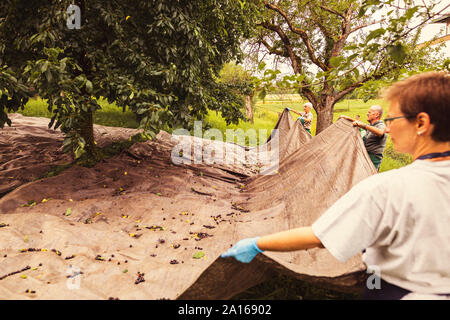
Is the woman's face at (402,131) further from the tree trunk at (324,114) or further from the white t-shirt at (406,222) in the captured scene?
the tree trunk at (324,114)

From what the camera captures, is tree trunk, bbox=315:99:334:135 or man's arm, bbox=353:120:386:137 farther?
tree trunk, bbox=315:99:334:135

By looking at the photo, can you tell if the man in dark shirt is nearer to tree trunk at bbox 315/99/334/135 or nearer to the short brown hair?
the short brown hair

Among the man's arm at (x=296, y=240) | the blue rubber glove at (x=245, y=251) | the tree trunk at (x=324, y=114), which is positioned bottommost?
the blue rubber glove at (x=245, y=251)

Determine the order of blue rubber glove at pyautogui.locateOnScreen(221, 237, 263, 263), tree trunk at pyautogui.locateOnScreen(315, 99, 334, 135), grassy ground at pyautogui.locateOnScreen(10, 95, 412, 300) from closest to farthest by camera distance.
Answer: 1. blue rubber glove at pyautogui.locateOnScreen(221, 237, 263, 263)
2. grassy ground at pyautogui.locateOnScreen(10, 95, 412, 300)
3. tree trunk at pyautogui.locateOnScreen(315, 99, 334, 135)

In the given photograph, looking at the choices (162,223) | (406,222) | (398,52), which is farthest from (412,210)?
(162,223)

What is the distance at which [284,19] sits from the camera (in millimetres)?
9711

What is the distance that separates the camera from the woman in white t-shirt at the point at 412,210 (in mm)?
939

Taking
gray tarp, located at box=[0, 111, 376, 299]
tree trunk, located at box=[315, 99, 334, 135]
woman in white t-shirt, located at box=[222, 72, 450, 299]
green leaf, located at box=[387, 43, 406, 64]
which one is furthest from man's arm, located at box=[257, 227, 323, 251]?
tree trunk, located at box=[315, 99, 334, 135]

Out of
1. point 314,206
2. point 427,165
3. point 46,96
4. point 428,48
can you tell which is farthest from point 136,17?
point 428,48

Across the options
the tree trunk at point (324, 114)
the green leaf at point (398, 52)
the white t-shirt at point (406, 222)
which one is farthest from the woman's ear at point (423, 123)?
the tree trunk at point (324, 114)

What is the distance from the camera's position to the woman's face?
3.41 feet

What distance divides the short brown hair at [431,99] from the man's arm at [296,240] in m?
0.61

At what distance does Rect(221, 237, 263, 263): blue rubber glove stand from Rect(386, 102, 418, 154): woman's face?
0.80 m

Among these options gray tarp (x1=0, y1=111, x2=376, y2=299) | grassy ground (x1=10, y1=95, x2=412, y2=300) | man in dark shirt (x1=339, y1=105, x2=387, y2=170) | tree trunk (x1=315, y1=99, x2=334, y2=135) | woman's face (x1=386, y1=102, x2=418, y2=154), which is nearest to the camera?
woman's face (x1=386, y1=102, x2=418, y2=154)
